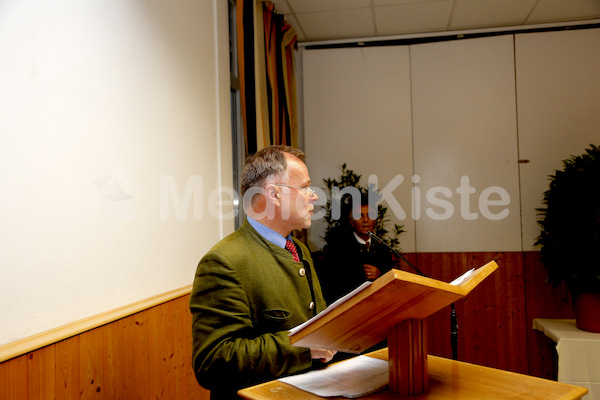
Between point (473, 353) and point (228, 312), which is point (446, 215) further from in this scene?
point (228, 312)

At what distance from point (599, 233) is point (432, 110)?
1.78 meters

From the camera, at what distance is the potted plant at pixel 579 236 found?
3143 mm

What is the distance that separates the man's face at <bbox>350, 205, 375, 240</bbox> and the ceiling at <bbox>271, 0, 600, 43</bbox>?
1.69 m

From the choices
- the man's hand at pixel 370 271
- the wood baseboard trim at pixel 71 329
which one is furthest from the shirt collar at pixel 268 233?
the man's hand at pixel 370 271

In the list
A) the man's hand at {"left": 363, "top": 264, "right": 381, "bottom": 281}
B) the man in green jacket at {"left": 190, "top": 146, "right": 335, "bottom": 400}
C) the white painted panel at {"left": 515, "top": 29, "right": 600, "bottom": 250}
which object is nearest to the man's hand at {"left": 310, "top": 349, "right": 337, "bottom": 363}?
the man in green jacket at {"left": 190, "top": 146, "right": 335, "bottom": 400}

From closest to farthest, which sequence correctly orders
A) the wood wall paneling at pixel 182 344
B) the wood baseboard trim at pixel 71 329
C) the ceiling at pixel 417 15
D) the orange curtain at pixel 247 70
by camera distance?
the wood baseboard trim at pixel 71 329 < the wood wall paneling at pixel 182 344 < the orange curtain at pixel 247 70 < the ceiling at pixel 417 15

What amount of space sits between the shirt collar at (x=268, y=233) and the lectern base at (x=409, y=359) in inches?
24.1

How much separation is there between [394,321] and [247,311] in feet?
1.58

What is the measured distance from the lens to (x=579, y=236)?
10.5ft

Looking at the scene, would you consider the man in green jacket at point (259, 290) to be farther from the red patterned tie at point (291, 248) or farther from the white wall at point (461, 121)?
the white wall at point (461, 121)

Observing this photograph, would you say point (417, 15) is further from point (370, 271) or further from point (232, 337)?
point (232, 337)

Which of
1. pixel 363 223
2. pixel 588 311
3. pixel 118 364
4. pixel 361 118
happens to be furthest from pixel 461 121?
pixel 118 364

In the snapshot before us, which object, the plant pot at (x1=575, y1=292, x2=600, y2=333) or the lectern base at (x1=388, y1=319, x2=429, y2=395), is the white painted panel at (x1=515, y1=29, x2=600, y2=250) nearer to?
the plant pot at (x1=575, y1=292, x2=600, y2=333)

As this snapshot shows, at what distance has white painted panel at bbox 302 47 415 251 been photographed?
14.2ft
